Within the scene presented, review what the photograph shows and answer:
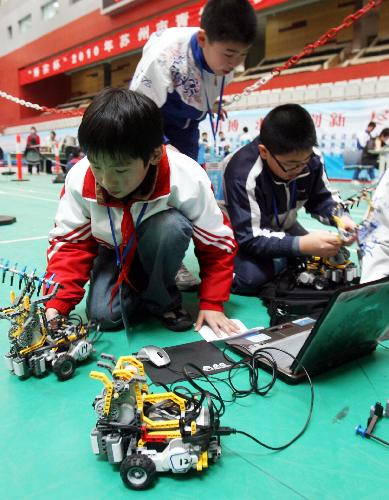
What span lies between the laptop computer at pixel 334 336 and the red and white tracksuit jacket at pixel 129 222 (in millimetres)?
205

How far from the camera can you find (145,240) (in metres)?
1.23

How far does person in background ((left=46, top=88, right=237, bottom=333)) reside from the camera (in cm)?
115

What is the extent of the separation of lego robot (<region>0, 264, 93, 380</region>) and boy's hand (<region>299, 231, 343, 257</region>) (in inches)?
30.8

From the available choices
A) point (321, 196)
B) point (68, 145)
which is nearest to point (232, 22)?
point (321, 196)

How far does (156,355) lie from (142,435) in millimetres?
358

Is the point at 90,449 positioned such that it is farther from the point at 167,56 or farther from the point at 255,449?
the point at 167,56

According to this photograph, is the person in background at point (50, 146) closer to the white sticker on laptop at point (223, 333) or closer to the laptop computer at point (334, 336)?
the white sticker on laptop at point (223, 333)

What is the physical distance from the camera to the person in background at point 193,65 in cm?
138

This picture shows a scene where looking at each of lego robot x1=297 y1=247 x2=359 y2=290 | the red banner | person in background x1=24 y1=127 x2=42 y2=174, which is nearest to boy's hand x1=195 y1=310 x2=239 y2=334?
lego robot x1=297 y1=247 x2=359 y2=290

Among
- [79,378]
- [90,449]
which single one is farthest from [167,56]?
[90,449]

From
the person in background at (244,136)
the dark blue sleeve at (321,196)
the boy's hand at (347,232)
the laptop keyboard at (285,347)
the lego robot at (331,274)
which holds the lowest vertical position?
the laptop keyboard at (285,347)

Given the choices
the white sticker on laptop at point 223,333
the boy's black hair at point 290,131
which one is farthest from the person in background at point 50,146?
→ the white sticker on laptop at point 223,333

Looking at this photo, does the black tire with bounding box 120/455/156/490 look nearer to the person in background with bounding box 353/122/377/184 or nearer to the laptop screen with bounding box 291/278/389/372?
the laptop screen with bounding box 291/278/389/372

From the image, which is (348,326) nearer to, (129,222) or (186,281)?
(129,222)
